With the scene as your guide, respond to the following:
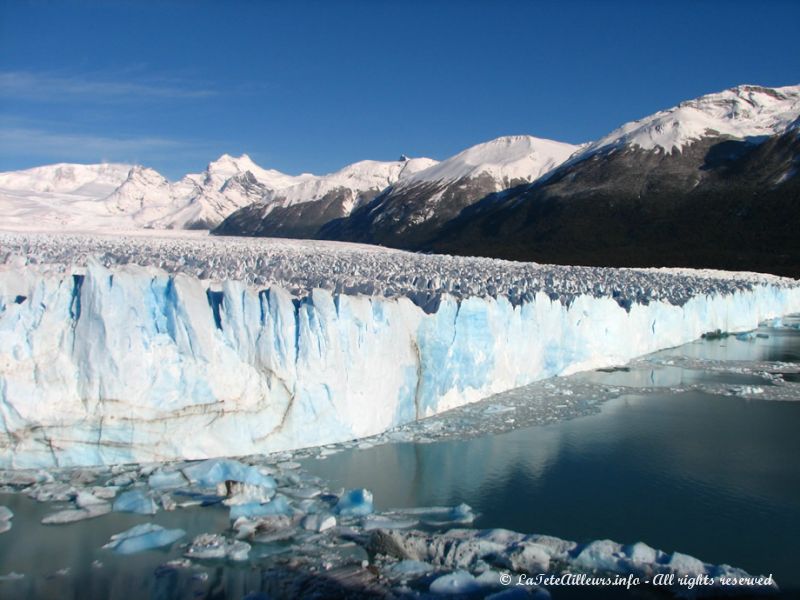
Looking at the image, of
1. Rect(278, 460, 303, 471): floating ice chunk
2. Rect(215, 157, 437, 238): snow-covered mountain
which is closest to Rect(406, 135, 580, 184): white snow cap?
Rect(215, 157, 437, 238): snow-covered mountain

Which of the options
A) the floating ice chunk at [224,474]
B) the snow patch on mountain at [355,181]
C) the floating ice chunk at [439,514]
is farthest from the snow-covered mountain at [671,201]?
the floating ice chunk at [224,474]

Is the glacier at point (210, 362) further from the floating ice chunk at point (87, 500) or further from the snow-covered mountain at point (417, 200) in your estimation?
the snow-covered mountain at point (417, 200)

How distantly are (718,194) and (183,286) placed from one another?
44045 mm

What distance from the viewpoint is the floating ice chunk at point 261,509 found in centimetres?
620

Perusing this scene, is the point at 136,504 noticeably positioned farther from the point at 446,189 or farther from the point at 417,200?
the point at 446,189

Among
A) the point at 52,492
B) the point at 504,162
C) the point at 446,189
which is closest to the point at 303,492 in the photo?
the point at 52,492

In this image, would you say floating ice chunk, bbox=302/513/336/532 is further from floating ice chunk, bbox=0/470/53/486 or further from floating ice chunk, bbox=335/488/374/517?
floating ice chunk, bbox=0/470/53/486

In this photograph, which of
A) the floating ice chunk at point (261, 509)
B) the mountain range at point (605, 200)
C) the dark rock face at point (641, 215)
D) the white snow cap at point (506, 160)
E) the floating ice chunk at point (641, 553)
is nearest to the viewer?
the floating ice chunk at point (641, 553)

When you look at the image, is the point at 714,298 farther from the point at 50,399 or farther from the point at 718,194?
the point at 718,194

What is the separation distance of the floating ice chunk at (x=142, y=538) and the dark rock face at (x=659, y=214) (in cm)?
3234

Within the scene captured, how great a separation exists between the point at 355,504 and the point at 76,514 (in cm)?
233

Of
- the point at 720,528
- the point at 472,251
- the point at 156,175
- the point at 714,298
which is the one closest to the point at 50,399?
the point at 720,528

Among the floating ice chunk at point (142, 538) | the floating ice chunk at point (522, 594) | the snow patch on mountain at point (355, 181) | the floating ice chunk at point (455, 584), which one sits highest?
the snow patch on mountain at point (355, 181)

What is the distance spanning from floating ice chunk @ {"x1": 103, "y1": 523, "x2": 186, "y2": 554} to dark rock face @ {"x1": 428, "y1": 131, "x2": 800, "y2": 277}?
32.3 m
